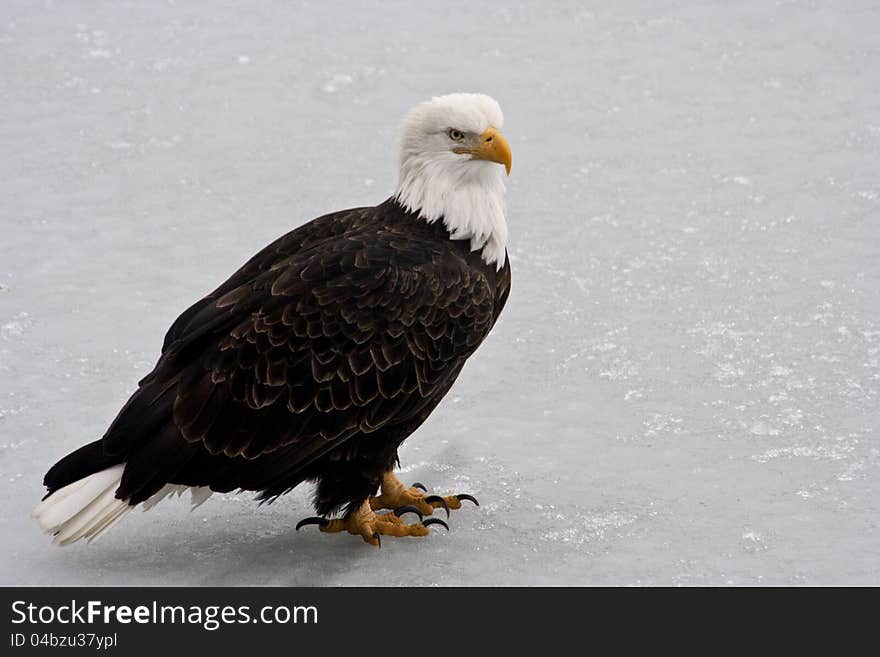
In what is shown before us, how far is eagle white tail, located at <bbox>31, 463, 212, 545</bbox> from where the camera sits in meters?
4.31

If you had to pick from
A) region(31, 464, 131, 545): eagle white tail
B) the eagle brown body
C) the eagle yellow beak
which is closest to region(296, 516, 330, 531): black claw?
the eagle brown body

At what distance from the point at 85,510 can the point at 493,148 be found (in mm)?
1697

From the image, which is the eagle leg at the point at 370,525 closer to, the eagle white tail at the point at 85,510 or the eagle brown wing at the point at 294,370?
the eagle brown wing at the point at 294,370

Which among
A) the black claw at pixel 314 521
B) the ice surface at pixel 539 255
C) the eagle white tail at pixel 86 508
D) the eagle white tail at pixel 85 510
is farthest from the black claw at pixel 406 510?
the eagle white tail at pixel 85 510

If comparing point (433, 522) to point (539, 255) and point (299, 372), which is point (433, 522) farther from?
point (539, 255)

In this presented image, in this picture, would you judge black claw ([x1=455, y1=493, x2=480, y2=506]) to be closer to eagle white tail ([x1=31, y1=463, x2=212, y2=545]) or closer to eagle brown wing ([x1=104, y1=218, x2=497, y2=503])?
eagle brown wing ([x1=104, y1=218, x2=497, y2=503])

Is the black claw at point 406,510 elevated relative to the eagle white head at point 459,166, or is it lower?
lower

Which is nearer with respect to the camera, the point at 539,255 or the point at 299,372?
the point at 299,372

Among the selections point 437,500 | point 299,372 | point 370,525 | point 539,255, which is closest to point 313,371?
point 299,372

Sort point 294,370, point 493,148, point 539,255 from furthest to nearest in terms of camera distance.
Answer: point 539,255 → point 493,148 → point 294,370

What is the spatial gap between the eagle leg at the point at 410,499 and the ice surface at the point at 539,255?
11cm

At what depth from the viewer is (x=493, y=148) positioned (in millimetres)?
4598

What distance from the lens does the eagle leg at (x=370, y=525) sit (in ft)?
15.3

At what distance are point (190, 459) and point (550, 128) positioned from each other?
12.5ft
